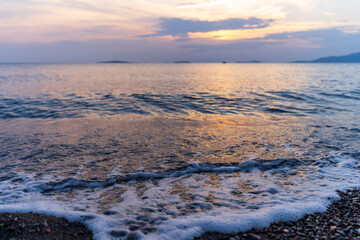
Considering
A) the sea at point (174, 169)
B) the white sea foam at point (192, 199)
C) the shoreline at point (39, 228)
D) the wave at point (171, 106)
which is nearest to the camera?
the shoreline at point (39, 228)

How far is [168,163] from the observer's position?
21.3ft

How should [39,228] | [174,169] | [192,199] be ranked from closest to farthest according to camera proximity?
[39,228]
[192,199]
[174,169]

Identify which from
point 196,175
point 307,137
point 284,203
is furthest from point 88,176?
point 307,137

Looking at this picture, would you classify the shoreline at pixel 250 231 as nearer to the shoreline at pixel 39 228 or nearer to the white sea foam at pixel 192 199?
the shoreline at pixel 39 228

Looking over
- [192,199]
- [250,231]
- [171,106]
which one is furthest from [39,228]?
[171,106]

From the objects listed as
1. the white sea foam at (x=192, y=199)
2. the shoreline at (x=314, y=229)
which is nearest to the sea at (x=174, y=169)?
the white sea foam at (x=192, y=199)

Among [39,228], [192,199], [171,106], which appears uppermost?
[171,106]

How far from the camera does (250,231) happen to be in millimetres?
3551

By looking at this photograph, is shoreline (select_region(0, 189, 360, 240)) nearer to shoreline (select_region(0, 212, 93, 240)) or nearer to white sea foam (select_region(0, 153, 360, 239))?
shoreline (select_region(0, 212, 93, 240))

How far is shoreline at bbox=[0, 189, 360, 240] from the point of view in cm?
331

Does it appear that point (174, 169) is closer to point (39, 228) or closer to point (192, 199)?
point (192, 199)

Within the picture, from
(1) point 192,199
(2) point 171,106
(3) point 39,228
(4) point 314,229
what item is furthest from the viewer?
(2) point 171,106

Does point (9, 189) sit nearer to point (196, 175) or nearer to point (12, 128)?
point (196, 175)

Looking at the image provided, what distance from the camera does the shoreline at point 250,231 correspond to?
3.31 meters
